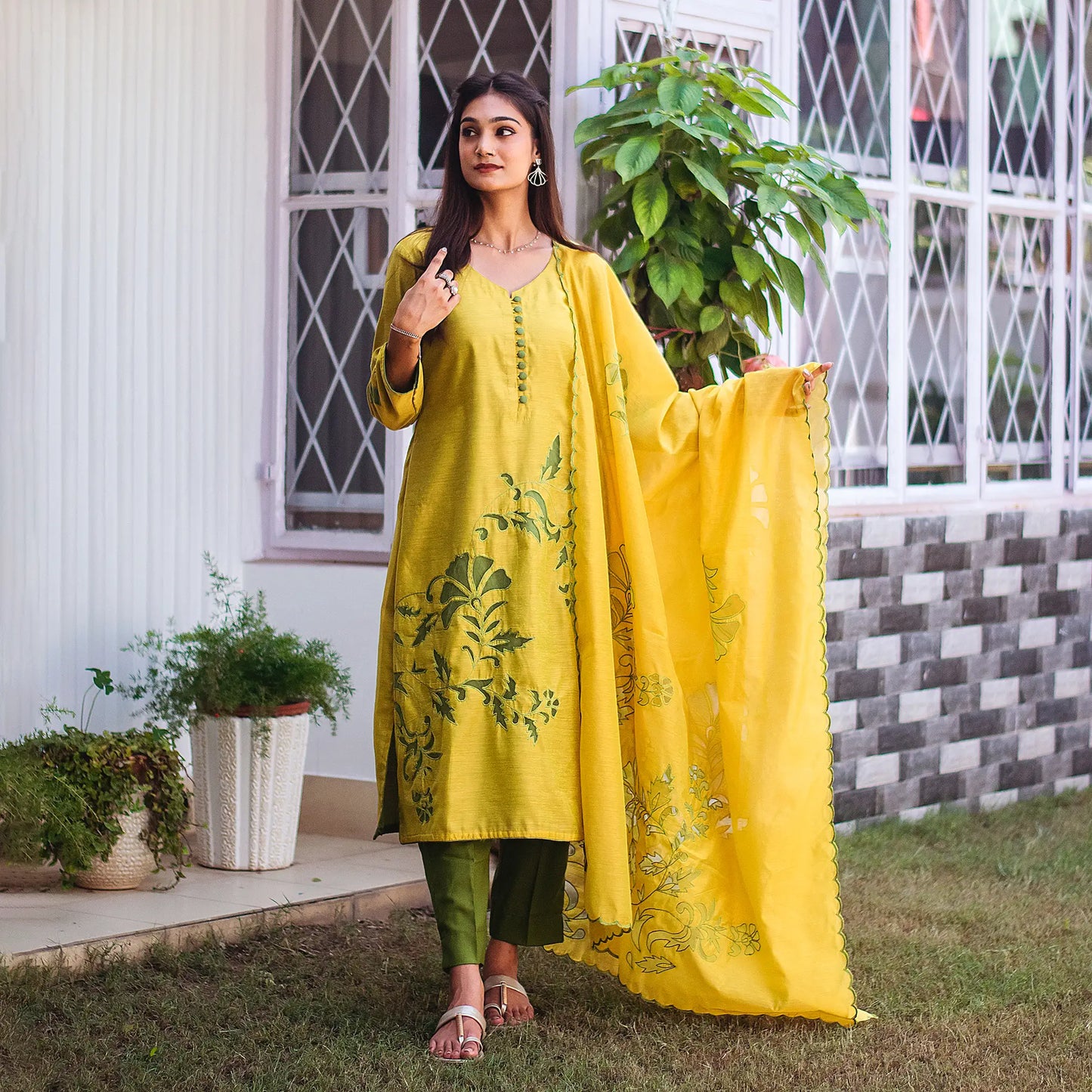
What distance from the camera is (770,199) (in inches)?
138

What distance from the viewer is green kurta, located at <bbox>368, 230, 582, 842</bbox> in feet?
8.82

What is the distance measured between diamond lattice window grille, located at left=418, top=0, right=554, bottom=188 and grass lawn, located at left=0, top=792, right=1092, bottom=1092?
6.26 ft

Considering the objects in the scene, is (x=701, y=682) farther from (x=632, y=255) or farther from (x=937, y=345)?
(x=937, y=345)

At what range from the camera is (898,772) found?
4512mm

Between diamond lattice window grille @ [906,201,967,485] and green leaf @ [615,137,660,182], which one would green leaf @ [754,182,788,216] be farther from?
diamond lattice window grille @ [906,201,967,485]

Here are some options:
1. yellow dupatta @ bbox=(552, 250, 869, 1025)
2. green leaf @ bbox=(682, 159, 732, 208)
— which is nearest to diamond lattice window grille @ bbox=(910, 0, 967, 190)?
green leaf @ bbox=(682, 159, 732, 208)

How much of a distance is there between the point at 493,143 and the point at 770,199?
97 cm

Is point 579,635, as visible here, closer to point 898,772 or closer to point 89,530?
point 89,530

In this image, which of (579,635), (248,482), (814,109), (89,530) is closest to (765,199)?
(814,109)

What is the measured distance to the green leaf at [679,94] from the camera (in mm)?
3453

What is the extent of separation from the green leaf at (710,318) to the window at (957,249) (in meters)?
0.79

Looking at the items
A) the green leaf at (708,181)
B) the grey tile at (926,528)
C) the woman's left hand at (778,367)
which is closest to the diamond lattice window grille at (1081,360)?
the grey tile at (926,528)

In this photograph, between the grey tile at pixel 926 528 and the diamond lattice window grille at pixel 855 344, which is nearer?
the diamond lattice window grille at pixel 855 344

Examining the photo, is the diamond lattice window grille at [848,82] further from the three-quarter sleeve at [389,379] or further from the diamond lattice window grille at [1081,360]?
the three-quarter sleeve at [389,379]
